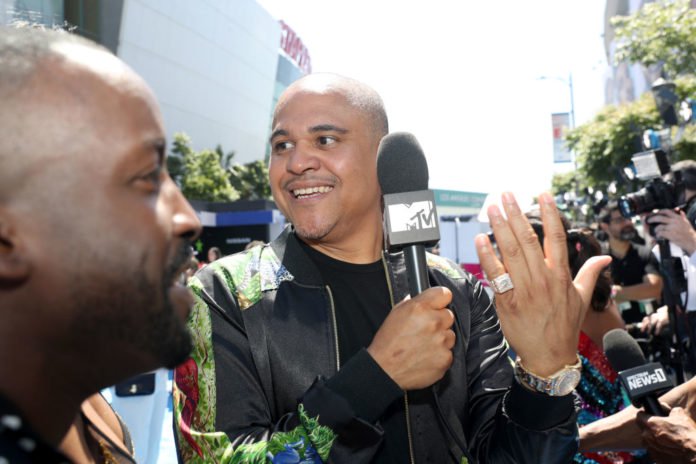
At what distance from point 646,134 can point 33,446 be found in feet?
19.3

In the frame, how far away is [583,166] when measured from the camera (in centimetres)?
2244

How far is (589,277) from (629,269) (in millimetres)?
5373

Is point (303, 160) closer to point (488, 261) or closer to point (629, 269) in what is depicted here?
point (488, 261)

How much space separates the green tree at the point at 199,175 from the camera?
123 ft

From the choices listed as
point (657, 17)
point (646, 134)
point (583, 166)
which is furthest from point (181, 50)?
point (646, 134)

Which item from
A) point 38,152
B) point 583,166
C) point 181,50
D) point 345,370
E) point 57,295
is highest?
point 181,50

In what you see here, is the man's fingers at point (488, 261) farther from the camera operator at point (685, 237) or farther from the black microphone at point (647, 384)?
the camera operator at point (685, 237)

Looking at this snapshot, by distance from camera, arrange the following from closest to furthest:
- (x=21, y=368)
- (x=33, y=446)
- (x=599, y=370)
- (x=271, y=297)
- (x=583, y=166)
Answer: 1. (x=33, y=446)
2. (x=21, y=368)
3. (x=271, y=297)
4. (x=599, y=370)
5. (x=583, y=166)

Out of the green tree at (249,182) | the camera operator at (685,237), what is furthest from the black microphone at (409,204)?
the green tree at (249,182)

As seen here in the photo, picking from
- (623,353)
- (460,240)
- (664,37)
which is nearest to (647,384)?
(623,353)

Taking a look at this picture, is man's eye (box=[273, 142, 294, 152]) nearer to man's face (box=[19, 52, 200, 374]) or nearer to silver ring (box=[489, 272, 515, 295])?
silver ring (box=[489, 272, 515, 295])

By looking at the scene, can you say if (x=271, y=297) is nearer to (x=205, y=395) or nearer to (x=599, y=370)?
(x=205, y=395)

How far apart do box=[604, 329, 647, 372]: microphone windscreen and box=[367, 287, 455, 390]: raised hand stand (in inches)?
49.7

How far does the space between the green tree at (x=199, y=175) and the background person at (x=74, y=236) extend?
36113 millimetres
